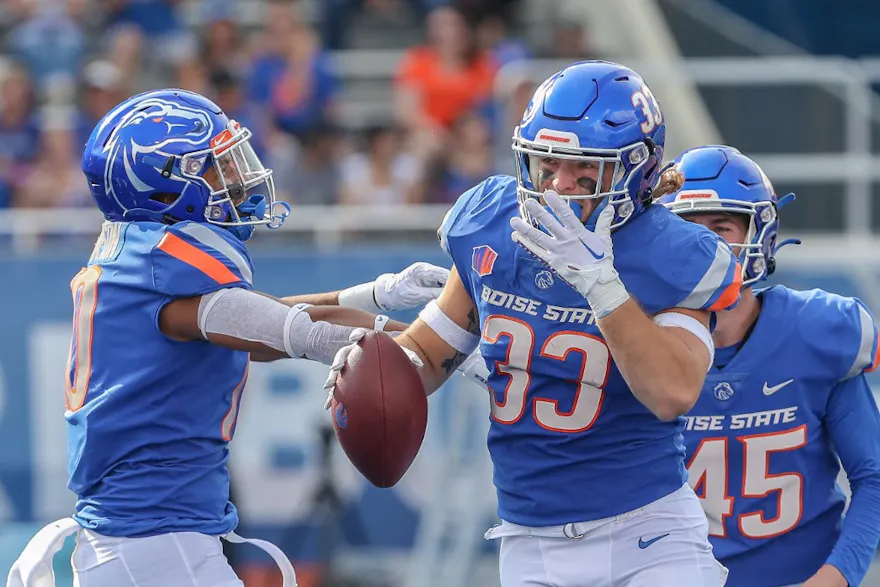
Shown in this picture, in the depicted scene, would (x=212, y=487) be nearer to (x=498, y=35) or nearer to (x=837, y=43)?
(x=498, y=35)

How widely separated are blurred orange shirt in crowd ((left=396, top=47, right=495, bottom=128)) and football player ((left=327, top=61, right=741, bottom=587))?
5176 mm

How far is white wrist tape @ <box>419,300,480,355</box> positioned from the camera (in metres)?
3.65

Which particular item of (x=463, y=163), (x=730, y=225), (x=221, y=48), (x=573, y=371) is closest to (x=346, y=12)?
(x=221, y=48)

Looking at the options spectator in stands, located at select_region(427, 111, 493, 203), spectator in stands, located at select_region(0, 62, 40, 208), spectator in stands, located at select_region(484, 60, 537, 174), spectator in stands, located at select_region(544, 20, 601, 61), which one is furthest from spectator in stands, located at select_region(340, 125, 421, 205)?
spectator in stands, located at select_region(0, 62, 40, 208)

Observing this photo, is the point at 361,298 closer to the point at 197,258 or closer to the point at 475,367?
the point at 475,367

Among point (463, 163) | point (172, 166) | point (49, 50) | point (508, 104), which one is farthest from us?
point (49, 50)

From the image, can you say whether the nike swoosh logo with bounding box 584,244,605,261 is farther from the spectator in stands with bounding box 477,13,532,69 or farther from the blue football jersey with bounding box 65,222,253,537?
the spectator in stands with bounding box 477,13,532,69

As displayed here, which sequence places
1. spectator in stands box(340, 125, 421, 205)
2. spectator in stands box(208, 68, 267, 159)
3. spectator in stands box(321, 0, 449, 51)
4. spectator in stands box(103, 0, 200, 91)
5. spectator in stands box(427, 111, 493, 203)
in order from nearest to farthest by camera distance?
1. spectator in stands box(427, 111, 493, 203)
2. spectator in stands box(340, 125, 421, 205)
3. spectator in stands box(208, 68, 267, 159)
4. spectator in stands box(103, 0, 200, 91)
5. spectator in stands box(321, 0, 449, 51)

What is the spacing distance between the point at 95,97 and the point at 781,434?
5.69 m

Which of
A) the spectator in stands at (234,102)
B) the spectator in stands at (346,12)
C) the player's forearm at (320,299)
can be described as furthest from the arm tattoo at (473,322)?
the spectator in stands at (346,12)

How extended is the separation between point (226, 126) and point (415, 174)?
460 centimetres

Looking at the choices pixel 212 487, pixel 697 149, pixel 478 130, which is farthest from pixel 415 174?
pixel 212 487

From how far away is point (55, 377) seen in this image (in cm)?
770

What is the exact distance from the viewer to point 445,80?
8688mm
